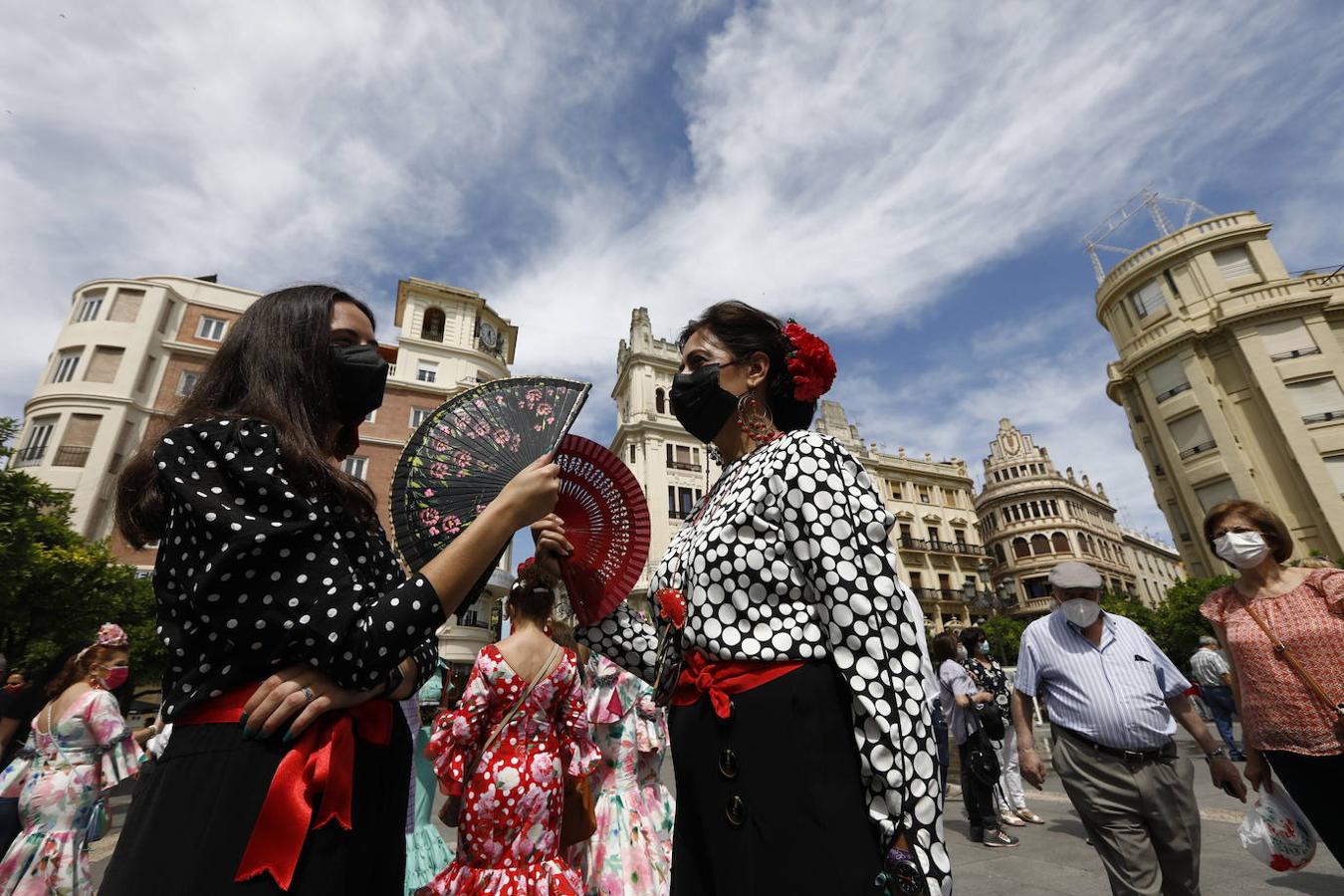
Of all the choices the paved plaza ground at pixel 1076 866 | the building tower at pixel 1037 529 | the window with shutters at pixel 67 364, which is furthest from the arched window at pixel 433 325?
the building tower at pixel 1037 529

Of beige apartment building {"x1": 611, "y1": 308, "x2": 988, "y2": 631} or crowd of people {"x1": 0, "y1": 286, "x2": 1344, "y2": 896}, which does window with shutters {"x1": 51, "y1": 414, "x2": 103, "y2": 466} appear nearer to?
beige apartment building {"x1": 611, "y1": 308, "x2": 988, "y2": 631}

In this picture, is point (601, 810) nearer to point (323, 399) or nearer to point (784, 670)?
point (784, 670)

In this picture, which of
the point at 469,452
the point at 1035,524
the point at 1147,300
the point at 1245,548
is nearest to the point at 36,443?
the point at 469,452

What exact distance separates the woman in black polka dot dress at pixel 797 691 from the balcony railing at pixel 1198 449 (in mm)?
34348

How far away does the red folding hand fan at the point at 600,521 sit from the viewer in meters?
2.51

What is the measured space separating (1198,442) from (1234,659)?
31.8m

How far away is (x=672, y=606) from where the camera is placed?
195 cm

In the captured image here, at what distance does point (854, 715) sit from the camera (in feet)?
5.03

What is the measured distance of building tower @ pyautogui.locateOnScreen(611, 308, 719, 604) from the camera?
Answer: 1347 inches

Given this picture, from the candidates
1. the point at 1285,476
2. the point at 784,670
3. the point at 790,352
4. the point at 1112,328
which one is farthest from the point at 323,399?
the point at 1112,328

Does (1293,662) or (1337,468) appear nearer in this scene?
(1293,662)

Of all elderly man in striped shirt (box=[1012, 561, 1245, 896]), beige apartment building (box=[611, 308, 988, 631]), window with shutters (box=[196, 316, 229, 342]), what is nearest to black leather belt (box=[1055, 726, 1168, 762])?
elderly man in striped shirt (box=[1012, 561, 1245, 896])

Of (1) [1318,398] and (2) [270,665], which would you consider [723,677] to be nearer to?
(2) [270,665]

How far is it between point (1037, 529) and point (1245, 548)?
60.4m
